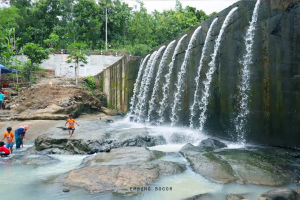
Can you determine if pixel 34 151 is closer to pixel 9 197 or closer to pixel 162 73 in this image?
pixel 9 197

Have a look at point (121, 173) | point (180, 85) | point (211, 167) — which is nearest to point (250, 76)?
point (211, 167)

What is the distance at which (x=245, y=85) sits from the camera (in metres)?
7.08

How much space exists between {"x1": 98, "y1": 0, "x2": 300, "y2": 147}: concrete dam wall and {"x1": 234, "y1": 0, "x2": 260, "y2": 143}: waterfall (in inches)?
2.0

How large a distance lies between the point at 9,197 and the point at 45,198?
0.76m

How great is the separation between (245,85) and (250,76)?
1.03ft

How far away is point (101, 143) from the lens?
319 inches

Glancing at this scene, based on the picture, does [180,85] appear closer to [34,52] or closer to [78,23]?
[34,52]

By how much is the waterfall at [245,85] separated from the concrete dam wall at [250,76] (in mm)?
50

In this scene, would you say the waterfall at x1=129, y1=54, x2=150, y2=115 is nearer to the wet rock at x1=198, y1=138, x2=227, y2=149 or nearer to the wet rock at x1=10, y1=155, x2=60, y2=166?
the wet rock at x1=198, y1=138, x2=227, y2=149

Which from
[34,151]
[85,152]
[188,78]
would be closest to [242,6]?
[188,78]

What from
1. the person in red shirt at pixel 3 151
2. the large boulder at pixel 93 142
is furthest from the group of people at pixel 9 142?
the large boulder at pixel 93 142

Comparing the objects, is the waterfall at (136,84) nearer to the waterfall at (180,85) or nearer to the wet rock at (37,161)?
the waterfall at (180,85)

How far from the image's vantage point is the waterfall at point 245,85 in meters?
6.96

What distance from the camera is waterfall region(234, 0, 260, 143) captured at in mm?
6962
